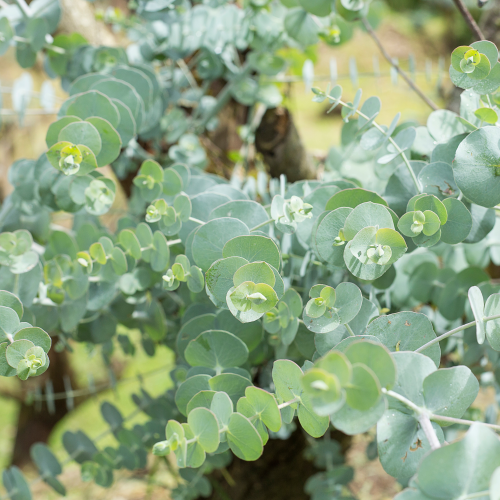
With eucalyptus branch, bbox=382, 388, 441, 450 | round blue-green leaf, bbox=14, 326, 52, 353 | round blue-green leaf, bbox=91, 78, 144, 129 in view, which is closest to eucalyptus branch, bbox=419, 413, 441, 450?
eucalyptus branch, bbox=382, 388, 441, 450

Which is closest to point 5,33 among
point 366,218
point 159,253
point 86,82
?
point 86,82

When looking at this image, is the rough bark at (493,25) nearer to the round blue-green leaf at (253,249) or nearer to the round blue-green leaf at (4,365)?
the round blue-green leaf at (253,249)

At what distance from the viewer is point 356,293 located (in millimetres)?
258

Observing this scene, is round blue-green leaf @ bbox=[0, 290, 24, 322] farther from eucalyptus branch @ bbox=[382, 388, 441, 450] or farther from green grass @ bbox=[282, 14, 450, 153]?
green grass @ bbox=[282, 14, 450, 153]

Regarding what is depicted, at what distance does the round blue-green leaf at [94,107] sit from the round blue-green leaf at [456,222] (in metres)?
0.24

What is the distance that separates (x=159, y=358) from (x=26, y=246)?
108 centimetres

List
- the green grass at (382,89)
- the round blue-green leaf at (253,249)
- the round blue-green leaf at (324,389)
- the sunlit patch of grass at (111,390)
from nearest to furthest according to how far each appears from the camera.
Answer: the round blue-green leaf at (324,389), the round blue-green leaf at (253,249), the sunlit patch of grass at (111,390), the green grass at (382,89)

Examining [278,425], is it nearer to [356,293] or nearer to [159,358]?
[356,293]

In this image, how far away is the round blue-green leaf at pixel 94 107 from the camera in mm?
334

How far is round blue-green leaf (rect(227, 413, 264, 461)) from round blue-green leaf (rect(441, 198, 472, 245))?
0.17 metres

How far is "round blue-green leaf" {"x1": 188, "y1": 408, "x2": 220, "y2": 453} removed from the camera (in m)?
0.23

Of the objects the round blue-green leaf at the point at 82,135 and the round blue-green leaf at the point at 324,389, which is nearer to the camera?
the round blue-green leaf at the point at 324,389

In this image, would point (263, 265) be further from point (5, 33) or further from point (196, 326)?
point (5, 33)

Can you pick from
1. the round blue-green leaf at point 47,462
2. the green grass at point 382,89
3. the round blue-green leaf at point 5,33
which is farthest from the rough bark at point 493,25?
the green grass at point 382,89
